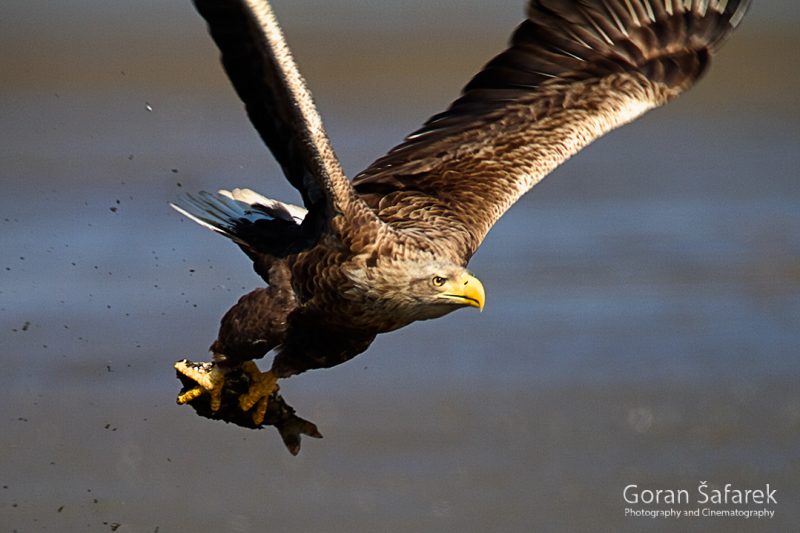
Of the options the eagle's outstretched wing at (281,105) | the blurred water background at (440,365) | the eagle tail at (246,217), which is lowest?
the blurred water background at (440,365)

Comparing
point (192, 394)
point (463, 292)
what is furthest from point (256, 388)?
point (463, 292)

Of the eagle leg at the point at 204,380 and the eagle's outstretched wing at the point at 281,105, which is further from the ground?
the eagle's outstretched wing at the point at 281,105

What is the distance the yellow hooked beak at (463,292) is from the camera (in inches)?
221

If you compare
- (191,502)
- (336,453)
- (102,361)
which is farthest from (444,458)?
(102,361)

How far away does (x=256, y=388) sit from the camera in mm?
6328

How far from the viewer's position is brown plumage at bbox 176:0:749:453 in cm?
562

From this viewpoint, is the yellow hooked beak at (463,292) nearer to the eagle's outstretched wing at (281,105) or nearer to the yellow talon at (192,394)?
the eagle's outstretched wing at (281,105)

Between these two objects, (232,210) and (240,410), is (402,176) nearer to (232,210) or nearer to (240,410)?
(232,210)

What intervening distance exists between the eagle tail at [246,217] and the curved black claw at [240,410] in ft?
1.79

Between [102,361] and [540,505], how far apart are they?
329 centimetres

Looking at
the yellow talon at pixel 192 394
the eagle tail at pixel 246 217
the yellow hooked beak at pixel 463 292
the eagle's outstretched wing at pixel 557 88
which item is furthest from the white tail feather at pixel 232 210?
the yellow hooked beak at pixel 463 292

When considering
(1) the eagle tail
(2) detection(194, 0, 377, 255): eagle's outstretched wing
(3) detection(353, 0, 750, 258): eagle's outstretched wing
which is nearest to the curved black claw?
(1) the eagle tail

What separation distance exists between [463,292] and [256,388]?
1.16 m

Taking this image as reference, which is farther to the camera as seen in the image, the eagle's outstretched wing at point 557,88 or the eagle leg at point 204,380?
the eagle's outstretched wing at point 557,88
